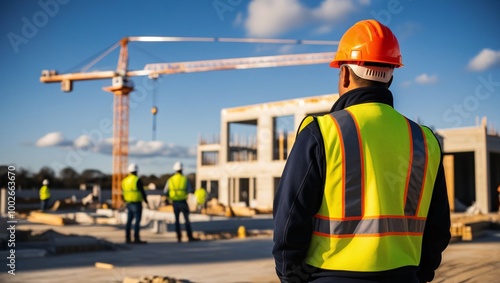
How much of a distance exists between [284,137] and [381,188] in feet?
114

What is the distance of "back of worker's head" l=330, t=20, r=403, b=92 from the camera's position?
1.83m

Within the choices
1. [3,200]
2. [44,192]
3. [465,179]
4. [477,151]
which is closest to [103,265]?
[44,192]

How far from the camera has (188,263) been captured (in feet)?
23.4

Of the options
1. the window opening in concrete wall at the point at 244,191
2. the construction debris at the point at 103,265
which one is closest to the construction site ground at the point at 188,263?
the construction debris at the point at 103,265

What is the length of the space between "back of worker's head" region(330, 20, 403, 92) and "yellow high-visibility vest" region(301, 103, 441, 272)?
15cm

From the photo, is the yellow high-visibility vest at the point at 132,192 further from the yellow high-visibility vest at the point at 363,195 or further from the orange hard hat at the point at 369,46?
the yellow high-visibility vest at the point at 363,195

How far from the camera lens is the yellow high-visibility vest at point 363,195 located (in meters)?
1.62

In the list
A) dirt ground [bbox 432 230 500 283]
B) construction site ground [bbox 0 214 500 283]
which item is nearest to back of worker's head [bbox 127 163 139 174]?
construction site ground [bbox 0 214 500 283]

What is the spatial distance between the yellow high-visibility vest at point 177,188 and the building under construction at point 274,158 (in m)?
15.7

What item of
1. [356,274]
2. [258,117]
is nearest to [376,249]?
[356,274]

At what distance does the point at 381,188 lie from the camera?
1.66 m

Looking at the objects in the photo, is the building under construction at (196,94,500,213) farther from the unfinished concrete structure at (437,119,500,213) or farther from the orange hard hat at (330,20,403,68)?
the orange hard hat at (330,20,403,68)

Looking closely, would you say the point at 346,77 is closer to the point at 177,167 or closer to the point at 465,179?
the point at 177,167

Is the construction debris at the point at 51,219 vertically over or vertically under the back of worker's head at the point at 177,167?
under
